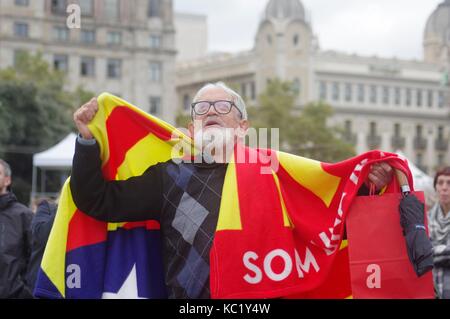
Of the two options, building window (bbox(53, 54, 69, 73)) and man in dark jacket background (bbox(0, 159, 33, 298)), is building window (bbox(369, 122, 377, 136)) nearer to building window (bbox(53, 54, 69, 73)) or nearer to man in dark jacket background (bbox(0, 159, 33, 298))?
building window (bbox(53, 54, 69, 73))

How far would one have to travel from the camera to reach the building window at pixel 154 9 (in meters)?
71.2

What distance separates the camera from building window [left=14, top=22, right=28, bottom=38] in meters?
65.8

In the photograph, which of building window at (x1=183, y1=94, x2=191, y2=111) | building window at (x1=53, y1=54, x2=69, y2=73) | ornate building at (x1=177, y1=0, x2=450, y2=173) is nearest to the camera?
building window at (x1=53, y1=54, x2=69, y2=73)

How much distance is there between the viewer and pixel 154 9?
7138 cm

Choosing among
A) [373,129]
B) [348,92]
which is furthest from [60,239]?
[373,129]

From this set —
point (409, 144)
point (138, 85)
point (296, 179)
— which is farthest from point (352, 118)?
point (296, 179)

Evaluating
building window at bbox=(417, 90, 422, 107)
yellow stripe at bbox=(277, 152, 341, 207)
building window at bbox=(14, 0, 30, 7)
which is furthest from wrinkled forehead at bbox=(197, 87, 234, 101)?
building window at bbox=(417, 90, 422, 107)

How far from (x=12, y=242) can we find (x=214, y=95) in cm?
336

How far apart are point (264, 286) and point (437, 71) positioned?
8458 centimetres

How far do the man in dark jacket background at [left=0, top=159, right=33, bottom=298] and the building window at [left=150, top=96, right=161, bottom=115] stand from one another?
62148mm

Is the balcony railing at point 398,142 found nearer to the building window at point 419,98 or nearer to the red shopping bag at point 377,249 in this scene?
the building window at point 419,98

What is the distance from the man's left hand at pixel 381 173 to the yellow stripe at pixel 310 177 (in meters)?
0.17

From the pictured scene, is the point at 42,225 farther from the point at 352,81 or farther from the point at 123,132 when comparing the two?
the point at 352,81
